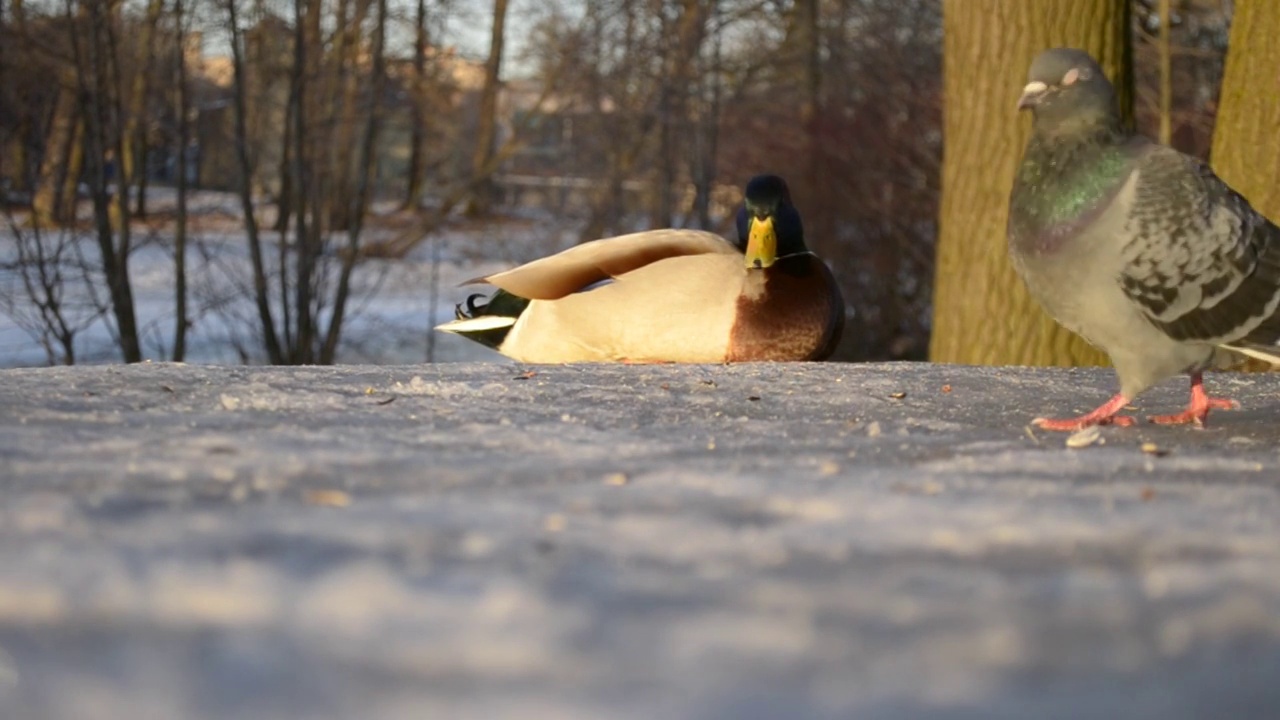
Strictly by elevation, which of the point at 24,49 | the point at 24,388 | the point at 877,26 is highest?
the point at 877,26

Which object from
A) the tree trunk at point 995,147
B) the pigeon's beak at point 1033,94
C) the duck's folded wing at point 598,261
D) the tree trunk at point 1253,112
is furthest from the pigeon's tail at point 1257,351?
the tree trunk at point 995,147

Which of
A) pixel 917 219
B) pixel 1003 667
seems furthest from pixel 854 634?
pixel 917 219

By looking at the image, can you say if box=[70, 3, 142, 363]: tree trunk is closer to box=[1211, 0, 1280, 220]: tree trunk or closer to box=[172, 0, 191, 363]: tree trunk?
box=[172, 0, 191, 363]: tree trunk

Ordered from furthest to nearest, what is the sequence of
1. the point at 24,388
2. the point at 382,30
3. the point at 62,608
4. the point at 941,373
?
the point at 382,30, the point at 941,373, the point at 24,388, the point at 62,608

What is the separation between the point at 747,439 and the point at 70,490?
1116 millimetres

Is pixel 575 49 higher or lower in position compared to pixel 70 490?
higher

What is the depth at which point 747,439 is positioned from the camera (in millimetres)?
2467

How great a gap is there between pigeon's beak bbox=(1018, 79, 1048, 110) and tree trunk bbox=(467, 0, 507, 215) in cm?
A: 1195

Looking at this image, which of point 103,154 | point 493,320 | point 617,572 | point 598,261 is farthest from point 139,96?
point 617,572

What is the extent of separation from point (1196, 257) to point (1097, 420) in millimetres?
370

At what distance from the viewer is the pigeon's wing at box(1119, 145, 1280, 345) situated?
9.07ft

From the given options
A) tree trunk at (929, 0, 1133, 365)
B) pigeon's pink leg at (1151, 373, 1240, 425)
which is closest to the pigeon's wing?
pigeon's pink leg at (1151, 373, 1240, 425)

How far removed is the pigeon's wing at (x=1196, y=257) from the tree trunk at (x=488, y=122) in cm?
1230

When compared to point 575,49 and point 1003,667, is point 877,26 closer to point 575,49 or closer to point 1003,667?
point 575,49
